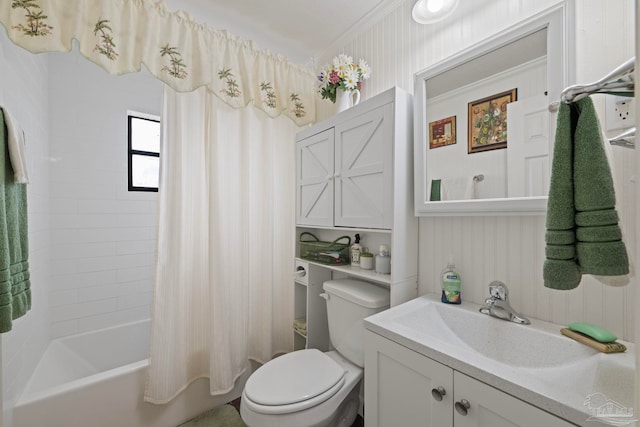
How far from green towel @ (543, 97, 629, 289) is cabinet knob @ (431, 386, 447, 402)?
17.3 inches

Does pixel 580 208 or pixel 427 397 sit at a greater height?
pixel 580 208

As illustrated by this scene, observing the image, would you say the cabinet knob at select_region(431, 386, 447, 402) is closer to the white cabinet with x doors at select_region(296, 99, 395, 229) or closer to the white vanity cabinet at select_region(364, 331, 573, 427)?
the white vanity cabinet at select_region(364, 331, 573, 427)

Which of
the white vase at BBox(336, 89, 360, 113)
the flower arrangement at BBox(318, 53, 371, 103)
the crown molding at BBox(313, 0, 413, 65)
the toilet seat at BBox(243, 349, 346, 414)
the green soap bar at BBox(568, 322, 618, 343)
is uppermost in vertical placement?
the crown molding at BBox(313, 0, 413, 65)

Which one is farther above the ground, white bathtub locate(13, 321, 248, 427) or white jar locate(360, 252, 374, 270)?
white jar locate(360, 252, 374, 270)

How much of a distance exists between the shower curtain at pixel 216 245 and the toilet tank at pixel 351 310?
0.57 m

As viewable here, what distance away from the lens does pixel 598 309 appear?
93cm

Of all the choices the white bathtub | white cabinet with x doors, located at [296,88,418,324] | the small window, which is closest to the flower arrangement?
white cabinet with x doors, located at [296,88,418,324]

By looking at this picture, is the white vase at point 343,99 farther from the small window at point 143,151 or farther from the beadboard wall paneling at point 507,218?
the small window at point 143,151

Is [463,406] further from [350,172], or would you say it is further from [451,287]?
[350,172]

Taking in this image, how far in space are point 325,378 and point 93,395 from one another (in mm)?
1172

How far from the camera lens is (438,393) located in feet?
2.75

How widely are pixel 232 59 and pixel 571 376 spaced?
213cm

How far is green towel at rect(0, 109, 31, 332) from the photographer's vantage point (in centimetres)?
85

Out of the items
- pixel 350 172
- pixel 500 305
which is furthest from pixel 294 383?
pixel 350 172
